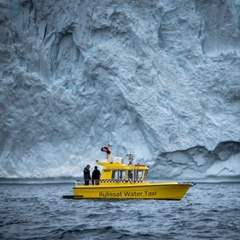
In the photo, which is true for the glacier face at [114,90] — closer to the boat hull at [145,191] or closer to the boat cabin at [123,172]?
the boat cabin at [123,172]

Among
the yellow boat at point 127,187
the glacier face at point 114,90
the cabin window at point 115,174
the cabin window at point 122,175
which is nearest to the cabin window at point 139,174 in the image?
the yellow boat at point 127,187

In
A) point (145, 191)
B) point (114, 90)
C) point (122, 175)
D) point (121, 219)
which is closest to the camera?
point (121, 219)

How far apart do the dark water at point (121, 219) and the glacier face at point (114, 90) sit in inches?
450

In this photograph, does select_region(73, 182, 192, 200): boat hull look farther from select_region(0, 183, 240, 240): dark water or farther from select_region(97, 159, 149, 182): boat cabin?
select_region(97, 159, 149, 182): boat cabin

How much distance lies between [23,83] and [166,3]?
360 inches

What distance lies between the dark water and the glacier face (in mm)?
11429

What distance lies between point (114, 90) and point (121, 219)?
17505 mm

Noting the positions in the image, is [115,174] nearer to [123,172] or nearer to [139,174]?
[123,172]

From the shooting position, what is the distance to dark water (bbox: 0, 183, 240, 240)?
1060cm

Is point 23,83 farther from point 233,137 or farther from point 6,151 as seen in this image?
point 233,137

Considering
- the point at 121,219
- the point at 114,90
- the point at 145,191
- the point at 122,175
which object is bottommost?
the point at 121,219

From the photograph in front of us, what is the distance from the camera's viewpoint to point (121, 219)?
13.0 metres

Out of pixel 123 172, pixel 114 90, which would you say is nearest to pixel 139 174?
pixel 123 172

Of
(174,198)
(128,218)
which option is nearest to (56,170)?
(174,198)
